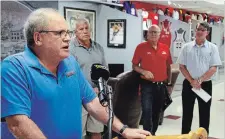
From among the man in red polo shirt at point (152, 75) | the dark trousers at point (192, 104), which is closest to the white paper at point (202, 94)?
the dark trousers at point (192, 104)

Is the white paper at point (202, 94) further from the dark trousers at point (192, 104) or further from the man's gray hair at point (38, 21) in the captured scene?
the man's gray hair at point (38, 21)

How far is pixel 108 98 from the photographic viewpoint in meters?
1.34

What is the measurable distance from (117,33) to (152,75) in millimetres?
2540

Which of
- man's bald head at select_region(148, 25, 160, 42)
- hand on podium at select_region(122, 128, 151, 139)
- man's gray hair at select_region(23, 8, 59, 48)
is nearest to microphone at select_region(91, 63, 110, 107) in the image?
hand on podium at select_region(122, 128, 151, 139)

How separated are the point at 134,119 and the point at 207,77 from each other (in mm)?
1062

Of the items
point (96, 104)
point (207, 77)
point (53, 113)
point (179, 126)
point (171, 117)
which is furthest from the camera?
point (171, 117)

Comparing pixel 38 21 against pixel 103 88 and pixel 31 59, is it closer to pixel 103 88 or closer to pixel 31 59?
pixel 31 59

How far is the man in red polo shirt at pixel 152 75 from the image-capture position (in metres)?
3.63

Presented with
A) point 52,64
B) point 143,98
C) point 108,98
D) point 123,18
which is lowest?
point 143,98

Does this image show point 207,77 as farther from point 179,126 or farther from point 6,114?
point 6,114

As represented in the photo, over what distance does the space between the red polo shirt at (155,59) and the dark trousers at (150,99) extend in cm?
11

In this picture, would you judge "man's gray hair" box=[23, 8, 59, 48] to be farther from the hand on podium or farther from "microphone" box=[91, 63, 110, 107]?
the hand on podium

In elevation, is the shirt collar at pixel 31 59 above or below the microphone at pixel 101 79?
above

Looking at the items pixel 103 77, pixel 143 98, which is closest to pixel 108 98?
pixel 103 77
